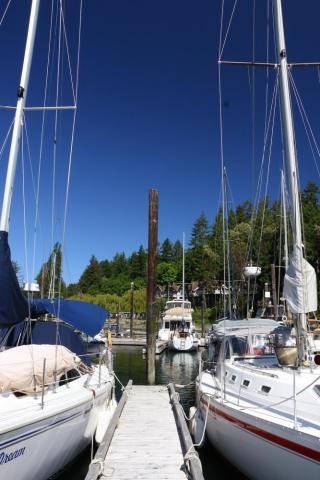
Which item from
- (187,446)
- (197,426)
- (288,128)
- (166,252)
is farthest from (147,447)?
(166,252)

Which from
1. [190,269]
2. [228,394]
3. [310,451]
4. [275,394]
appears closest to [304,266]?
[275,394]

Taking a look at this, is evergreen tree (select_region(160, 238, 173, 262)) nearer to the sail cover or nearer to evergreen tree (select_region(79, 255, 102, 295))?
evergreen tree (select_region(79, 255, 102, 295))

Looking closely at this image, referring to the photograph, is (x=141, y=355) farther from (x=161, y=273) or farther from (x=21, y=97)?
(x=161, y=273)

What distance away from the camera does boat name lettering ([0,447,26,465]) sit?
5566 millimetres

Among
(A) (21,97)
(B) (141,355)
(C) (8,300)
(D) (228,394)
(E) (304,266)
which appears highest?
(A) (21,97)

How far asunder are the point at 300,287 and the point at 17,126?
20.9ft

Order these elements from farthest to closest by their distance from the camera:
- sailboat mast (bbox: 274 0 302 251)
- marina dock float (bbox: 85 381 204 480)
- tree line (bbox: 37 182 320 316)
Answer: tree line (bbox: 37 182 320 316) → sailboat mast (bbox: 274 0 302 251) → marina dock float (bbox: 85 381 204 480)

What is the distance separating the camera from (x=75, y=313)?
36.5ft

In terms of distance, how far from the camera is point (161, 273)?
90.0 m

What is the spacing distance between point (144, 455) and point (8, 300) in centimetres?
423

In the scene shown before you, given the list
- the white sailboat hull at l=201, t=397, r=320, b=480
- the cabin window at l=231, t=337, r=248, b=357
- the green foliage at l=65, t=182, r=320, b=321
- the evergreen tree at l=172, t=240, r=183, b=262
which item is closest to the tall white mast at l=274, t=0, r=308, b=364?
the white sailboat hull at l=201, t=397, r=320, b=480

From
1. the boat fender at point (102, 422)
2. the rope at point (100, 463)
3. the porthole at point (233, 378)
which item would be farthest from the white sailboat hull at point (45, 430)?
the porthole at point (233, 378)

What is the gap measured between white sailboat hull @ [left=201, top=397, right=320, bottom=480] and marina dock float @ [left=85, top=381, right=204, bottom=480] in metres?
0.76

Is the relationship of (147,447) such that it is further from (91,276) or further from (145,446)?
(91,276)
